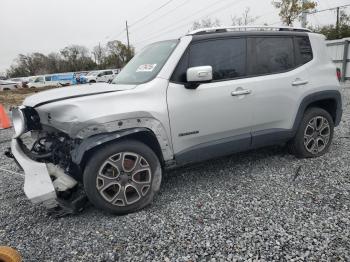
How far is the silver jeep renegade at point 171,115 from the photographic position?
9.85 feet

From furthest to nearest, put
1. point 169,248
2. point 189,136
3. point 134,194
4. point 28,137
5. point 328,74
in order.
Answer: point 328,74
point 28,137
point 189,136
point 134,194
point 169,248

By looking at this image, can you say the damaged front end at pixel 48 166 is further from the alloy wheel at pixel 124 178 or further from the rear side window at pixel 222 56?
the rear side window at pixel 222 56

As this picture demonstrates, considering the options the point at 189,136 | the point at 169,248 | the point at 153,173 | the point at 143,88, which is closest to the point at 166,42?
the point at 143,88

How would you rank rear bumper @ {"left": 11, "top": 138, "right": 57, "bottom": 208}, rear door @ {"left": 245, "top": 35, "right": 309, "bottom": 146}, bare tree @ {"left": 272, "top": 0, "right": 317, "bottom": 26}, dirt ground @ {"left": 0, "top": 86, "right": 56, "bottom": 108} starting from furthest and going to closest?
bare tree @ {"left": 272, "top": 0, "right": 317, "bottom": 26} < dirt ground @ {"left": 0, "top": 86, "right": 56, "bottom": 108} < rear door @ {"left": 245, "top": 35, "right": 309, "bottom": 146} < rear bumper @ {"left": 11, "top": 138, "right": 57, "bottom": 208}

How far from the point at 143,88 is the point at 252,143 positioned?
5.36 ft

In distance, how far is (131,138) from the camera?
10.6 feet

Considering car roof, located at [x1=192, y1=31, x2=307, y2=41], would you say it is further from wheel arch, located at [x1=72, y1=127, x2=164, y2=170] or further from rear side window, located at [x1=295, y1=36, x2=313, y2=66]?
wheel arch, located at [x1=72, y1=127, x2=164, y2=170]

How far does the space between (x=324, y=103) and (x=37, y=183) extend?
413cm

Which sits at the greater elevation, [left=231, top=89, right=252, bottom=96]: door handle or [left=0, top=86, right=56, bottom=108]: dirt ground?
[left=231, top=89, right=252, bottom=96]: door handle

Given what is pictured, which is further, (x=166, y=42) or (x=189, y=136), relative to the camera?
(x=166, y=42)

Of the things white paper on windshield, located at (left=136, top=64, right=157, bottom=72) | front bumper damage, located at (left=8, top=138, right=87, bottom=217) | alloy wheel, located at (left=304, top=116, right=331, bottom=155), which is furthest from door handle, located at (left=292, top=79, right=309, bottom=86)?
front bumper damage, located at (left=8, top=138, right=87, bottom=217)

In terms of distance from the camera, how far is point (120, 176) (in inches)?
122

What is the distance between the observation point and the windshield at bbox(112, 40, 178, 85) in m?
3.51

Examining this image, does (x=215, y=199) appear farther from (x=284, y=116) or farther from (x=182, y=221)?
(x=284, y=116)
